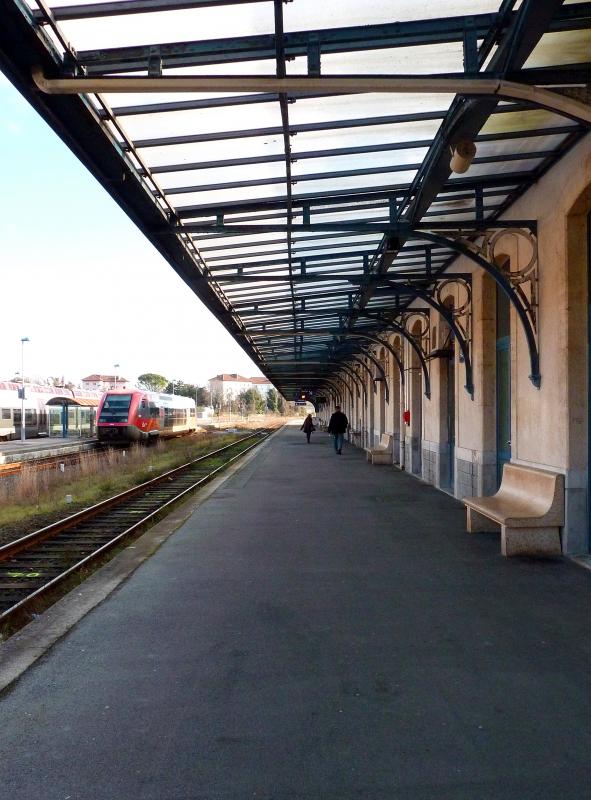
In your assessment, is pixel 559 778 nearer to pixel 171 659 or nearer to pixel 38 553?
pixel 171 659

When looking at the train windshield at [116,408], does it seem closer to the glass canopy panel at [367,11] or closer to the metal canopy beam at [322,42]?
the metal canopy beam at [322,42]

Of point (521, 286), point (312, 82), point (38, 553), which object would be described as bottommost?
point (38, 553)

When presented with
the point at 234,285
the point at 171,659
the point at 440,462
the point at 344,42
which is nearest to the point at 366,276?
the point at 234,285

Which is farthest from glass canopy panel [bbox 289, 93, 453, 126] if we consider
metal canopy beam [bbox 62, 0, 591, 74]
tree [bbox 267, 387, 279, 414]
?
tree [bbox 267, 387, 279, 414]

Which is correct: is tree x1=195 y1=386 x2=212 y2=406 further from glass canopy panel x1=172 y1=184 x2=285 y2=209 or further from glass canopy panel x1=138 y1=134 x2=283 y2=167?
glass canopy panel x1=138 y1=134 x2=283 y2=167

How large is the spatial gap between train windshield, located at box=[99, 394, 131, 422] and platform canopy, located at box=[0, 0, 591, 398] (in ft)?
68.7

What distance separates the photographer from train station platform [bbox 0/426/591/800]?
3.09 meters

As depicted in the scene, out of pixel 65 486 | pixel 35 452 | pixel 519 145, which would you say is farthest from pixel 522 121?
pixel 35 452

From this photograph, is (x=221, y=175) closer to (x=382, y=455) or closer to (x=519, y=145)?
(x=519, y=145)

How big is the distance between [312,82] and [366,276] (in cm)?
649

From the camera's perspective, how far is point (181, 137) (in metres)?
6.23

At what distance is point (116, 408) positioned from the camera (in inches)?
1196

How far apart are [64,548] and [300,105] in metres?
6.36

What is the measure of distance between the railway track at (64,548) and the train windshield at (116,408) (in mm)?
15689
